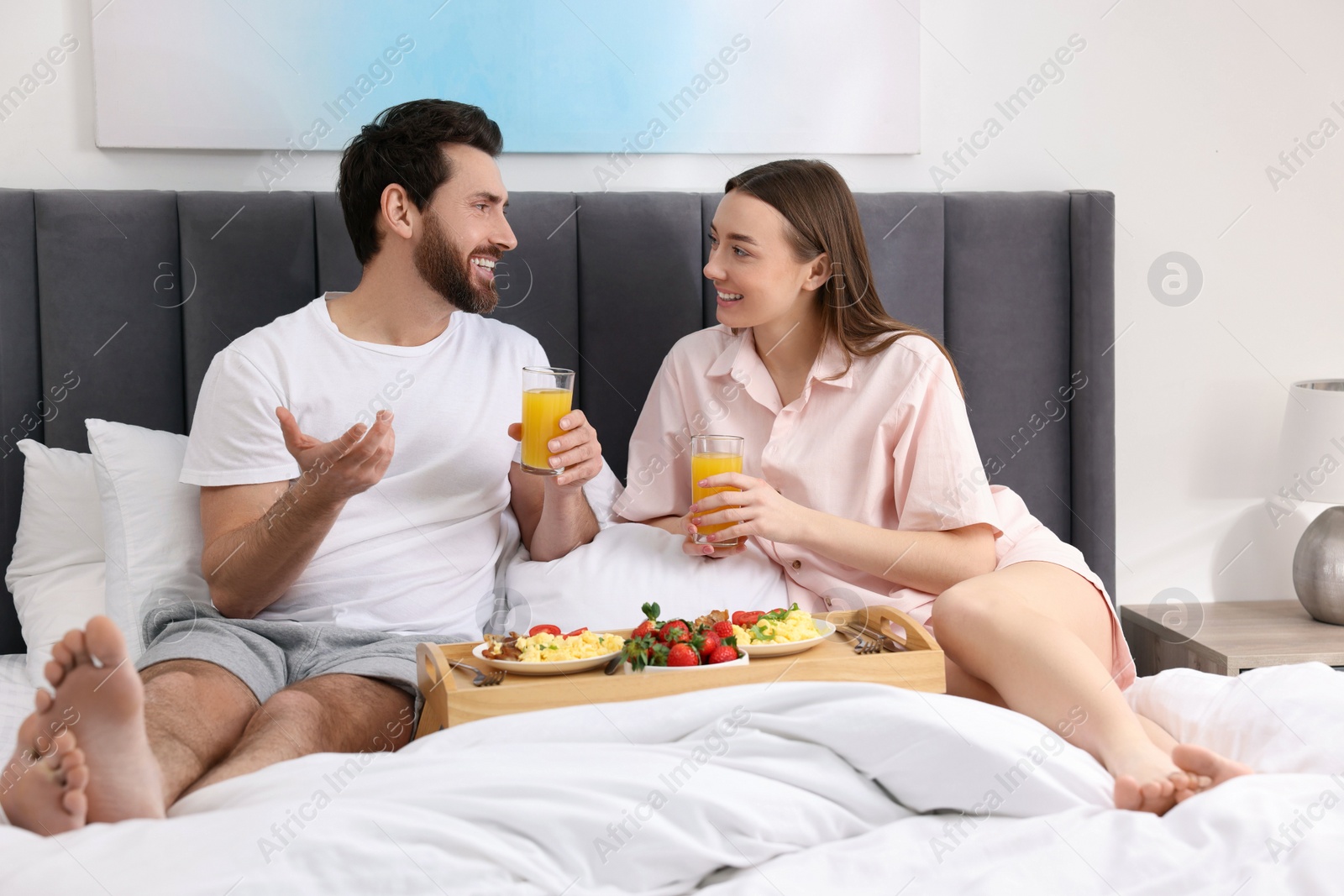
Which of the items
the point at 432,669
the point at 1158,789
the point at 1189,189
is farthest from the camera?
the point at 1189,189

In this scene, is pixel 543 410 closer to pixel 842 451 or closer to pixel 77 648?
pixel 842 451

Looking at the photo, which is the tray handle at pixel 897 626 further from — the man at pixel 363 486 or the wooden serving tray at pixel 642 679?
the man at pixel 363 486

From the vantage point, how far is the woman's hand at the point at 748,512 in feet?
5.39

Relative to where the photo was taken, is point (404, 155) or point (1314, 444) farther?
point (1314, 444)

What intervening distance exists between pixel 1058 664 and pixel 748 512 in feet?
1.71

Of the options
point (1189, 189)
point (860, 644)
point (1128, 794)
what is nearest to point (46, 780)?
point (860, 644)

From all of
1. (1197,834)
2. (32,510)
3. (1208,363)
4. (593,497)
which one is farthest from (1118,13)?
(32,510)

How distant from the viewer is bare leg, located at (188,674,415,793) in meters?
1.22

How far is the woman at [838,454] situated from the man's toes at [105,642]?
887mm

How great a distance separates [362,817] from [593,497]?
3.43 ft

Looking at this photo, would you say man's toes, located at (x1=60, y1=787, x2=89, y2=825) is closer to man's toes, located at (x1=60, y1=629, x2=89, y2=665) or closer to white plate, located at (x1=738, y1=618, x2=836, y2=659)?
man's toes, located at (x1=60, y1=629, x2=89, y2=665)

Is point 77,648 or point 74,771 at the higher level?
point 77,648

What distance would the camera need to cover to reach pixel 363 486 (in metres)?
1.41

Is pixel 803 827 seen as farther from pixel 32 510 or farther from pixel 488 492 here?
pixel 32 510
